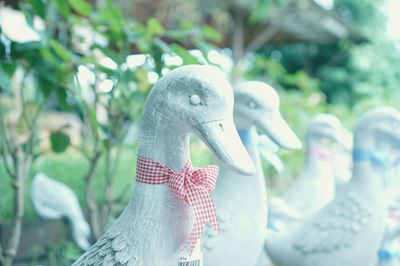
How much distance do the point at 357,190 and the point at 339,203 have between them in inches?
1.9

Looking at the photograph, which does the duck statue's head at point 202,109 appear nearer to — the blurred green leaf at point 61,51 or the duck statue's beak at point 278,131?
the duck statue's beak at point 278,131

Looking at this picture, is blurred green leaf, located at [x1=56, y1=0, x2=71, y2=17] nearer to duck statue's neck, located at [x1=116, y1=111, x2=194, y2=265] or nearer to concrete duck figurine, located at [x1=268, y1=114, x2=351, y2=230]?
duck statue's neck, located at [x1=116, y1=111, x2=194, y2=265]

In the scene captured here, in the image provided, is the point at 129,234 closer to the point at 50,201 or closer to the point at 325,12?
the point at 50,201

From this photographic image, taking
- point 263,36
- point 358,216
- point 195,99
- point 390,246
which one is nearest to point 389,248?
point 390,246

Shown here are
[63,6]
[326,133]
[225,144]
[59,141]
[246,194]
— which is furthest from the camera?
[326,133]

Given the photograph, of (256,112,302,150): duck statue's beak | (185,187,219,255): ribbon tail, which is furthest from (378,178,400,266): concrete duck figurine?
(185,187,219,255): ribbon tail

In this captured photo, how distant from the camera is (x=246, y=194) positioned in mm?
958

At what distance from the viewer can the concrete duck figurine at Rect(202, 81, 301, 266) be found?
92 cm

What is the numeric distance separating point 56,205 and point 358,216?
0.86 metres

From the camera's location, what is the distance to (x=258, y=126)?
988mm

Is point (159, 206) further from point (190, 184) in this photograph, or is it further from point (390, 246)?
point (390, 246)

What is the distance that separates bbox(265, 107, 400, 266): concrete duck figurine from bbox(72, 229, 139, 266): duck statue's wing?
1.78 feet

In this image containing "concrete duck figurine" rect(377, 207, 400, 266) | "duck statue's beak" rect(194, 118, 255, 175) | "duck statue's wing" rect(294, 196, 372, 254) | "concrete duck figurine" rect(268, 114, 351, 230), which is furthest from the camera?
"concrete duck figurine" rect(268, 114, 351, 230)

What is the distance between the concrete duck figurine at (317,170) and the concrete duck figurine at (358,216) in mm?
322
